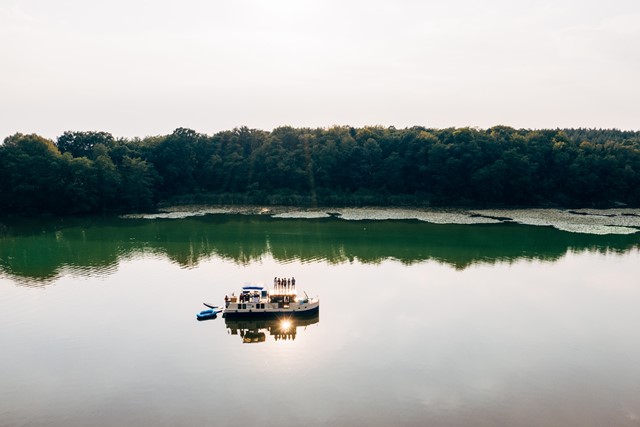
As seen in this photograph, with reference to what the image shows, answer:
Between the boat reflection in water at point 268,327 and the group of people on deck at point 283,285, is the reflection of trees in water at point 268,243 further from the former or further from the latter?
the boat reflection in water at point 268,327

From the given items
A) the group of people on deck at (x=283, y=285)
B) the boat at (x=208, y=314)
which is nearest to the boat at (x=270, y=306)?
the group of people on deck at (x=283, y=285)

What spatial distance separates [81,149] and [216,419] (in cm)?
8798

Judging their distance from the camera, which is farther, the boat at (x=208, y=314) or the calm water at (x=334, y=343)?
the boat at (x=208, y=314)

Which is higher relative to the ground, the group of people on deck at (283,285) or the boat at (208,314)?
the group of people on deck at (283,285)

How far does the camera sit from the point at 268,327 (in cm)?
2850

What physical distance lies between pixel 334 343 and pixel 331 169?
68617mm

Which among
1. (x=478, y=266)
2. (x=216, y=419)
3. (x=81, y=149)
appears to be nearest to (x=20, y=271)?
(x=216, y=419)

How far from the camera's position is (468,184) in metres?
87.0

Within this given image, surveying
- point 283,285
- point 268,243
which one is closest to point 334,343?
point 283,285

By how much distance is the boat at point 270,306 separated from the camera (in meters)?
29.1

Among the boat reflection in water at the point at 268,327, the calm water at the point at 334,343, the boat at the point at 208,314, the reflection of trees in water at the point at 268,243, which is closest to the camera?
the calm water at the point at 334,343

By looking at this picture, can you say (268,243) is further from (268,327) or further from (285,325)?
(268,327)

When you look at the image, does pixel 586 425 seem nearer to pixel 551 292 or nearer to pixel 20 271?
pixel 551 292

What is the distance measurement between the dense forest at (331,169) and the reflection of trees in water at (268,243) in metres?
13.4
